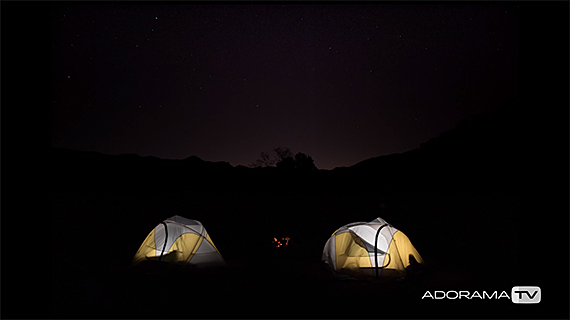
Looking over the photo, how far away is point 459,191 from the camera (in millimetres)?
39062

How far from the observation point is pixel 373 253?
8.02m

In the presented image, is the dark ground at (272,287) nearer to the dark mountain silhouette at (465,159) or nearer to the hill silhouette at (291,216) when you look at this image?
the hill silhouette at (291,216)

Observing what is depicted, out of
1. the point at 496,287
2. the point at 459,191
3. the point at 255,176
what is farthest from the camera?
the point at 255,176

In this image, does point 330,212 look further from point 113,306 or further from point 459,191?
point 113,306

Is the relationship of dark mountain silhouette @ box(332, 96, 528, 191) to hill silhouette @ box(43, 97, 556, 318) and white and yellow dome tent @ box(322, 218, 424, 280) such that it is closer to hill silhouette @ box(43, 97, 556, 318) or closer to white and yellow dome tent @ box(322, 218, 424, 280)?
hill silhouette @ box(43, 97, 556, 318)

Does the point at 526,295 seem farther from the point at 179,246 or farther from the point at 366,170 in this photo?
the point at 366,170

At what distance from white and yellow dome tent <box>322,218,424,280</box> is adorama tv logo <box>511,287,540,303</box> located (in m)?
2.19

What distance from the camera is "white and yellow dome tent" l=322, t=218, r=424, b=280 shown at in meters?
7.98

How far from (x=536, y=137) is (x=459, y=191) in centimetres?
3588

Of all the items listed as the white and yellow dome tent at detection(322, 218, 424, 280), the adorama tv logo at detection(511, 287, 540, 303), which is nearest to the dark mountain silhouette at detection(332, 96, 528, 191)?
the white and yellow dome tent at detection(322, 218, 424, 280)

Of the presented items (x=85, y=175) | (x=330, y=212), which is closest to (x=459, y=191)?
(x=330, y=212)

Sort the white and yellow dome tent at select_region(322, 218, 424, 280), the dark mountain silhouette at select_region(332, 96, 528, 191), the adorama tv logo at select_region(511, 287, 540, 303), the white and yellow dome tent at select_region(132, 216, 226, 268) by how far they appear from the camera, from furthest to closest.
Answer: the dark mountain silhouette at select_region(332, 96, 528, 191) < the white and yellow dome tent at select_region(132, 216, 226, 268) < the white and yellow dome tent at select_region(322, 218, 424, 280) < the adorama tv logo at select_region(511, 287, 540, 303)

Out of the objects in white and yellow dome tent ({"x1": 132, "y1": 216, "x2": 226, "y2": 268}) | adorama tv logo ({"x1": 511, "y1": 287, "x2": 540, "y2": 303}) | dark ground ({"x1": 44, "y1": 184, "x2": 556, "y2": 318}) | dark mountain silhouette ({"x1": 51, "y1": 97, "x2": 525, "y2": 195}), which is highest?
dark mountain silhouette ({"x1": 51, "y1": 97, "x2": 525, "y2": 195})

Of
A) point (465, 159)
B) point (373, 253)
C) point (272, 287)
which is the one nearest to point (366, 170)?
point (465, 159)
